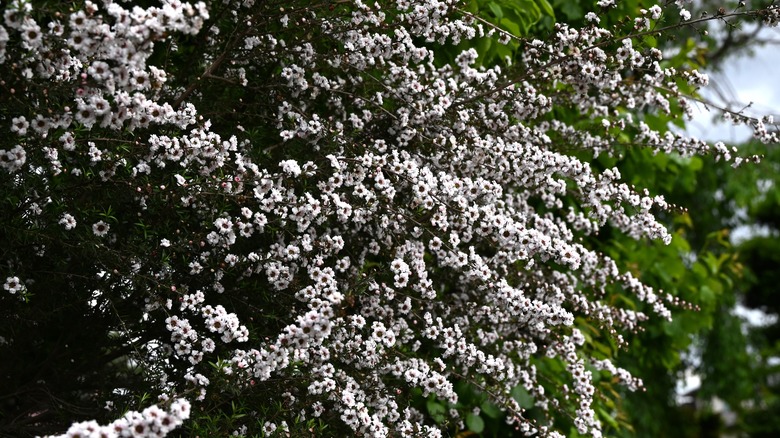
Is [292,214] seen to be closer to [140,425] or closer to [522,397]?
[140,425]

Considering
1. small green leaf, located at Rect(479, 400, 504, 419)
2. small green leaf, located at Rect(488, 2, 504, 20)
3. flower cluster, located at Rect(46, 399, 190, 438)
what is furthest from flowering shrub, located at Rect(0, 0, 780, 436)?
flower cluster, located at Rect(46, 399, 190, 438)

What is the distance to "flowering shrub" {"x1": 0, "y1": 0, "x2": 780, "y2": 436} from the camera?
2.87 m

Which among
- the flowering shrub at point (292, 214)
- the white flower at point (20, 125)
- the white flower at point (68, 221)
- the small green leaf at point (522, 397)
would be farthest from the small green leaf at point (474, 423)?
the white flower at point (20, 125)

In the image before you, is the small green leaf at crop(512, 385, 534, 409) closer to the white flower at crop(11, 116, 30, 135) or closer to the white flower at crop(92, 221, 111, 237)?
the white flower at crop(92, 221, 111, 237)

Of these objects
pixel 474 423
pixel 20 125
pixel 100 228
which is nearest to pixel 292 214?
pixel 100 228

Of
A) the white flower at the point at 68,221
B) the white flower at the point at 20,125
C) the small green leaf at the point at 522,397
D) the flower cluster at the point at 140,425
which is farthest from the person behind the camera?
the small green leaf at the point at 522,397

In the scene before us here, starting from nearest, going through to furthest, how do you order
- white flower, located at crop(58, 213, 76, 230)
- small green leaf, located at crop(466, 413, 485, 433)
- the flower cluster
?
the flower cluster, white flower, located at crop(58, 213, 76, 230), small green leaf, located at crop(466, 413, 485, 433)

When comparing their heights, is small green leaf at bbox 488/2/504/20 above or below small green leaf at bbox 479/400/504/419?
above

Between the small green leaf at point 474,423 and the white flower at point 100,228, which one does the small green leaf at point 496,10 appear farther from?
the white flower at point 100,228

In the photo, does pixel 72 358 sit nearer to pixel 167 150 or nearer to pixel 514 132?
pixel 167 150

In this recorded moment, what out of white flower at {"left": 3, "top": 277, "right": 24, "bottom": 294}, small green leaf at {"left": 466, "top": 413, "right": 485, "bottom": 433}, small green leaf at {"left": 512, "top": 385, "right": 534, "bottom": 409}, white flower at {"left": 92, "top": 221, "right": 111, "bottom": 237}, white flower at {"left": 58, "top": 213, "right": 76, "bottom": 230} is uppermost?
small green leaf at {"left": 512, "top": 385, "right": 534, "bottom": 409}

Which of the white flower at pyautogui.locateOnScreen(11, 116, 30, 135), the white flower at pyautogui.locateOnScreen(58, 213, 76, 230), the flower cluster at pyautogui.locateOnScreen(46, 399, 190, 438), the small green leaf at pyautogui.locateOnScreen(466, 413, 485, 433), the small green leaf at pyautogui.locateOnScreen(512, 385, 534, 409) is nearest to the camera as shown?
the flower cluster at pyautogui.locateOnScreen(46, 399, 190, 438)

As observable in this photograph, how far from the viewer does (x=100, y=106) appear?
251cm

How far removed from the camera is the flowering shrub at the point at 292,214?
2.87 metres
